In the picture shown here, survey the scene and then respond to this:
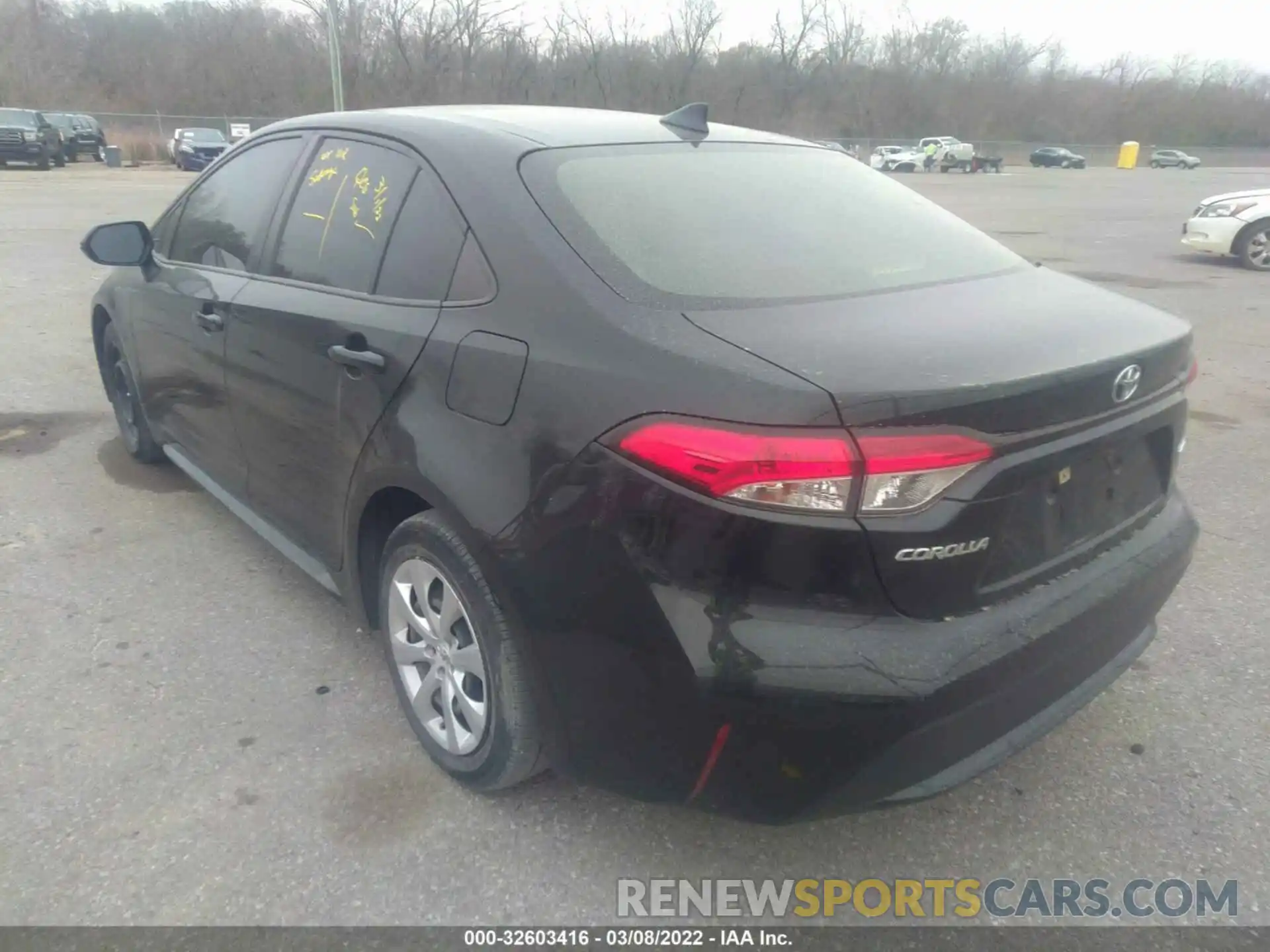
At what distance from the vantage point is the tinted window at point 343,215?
2.73 metres

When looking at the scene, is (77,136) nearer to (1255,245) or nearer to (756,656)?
(1255,245)

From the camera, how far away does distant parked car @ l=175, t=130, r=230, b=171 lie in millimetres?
32625

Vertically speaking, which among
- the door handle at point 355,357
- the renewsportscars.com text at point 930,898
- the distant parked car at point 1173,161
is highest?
the distant parked car at point 1173,161

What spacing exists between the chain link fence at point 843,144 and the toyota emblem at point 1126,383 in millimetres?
31455

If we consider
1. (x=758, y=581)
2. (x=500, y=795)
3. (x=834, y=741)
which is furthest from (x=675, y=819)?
(x=758, y=581)

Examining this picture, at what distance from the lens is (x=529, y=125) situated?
2.79 metres

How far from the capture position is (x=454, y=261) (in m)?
2.43

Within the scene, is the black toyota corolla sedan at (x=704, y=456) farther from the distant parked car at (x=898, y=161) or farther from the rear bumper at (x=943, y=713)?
the distant parked car at (x=898, y=161)

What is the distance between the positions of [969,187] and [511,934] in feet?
118

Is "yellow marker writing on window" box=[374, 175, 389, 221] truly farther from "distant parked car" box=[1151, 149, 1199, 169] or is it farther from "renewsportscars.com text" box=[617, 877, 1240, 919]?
"distant parked car" box=[1151, 149, 1199, 169]

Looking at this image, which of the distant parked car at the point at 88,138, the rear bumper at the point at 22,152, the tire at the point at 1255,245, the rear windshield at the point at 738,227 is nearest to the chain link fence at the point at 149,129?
the distant parked car at the point at 88,138

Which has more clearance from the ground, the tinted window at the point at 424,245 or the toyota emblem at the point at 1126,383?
the tinted window at the point at 424,245

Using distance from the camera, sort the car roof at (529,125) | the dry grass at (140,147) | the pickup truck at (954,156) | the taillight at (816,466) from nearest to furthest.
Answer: the taillight at (816,466) → the car roof at (529,125) → the dry grass at (140,147) → the pickup truck at (954,156)

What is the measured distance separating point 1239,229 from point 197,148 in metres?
31.5
